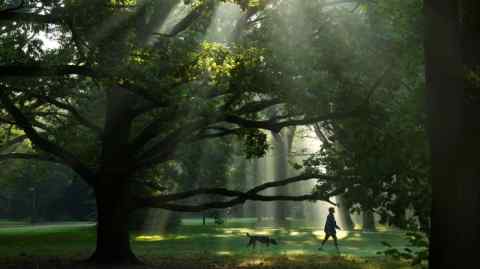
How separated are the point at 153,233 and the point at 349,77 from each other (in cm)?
3044

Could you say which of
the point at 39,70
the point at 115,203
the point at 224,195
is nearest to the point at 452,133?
the point at 39,70

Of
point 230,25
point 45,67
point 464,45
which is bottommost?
point 464,45

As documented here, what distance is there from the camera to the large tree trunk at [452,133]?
27.6 ft

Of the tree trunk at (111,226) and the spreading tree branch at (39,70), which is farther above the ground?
the spreading tree branch at (39,70)

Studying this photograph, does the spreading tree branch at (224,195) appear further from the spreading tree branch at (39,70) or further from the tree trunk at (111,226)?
the spreading tree branch at (39,70)

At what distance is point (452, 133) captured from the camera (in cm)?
853

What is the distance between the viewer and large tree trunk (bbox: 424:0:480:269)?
27.6 feet

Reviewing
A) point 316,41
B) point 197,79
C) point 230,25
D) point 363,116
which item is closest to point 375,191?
point 363,116

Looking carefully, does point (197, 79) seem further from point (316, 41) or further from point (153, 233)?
point (153, 233)

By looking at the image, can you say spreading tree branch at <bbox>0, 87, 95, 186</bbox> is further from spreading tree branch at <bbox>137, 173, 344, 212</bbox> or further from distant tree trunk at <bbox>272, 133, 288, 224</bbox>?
distant tree trunk at <bbox>272, 133, 288, 224</bbox>

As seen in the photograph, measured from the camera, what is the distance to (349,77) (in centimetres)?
1748

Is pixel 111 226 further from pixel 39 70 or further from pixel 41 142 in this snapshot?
pixel 39 70

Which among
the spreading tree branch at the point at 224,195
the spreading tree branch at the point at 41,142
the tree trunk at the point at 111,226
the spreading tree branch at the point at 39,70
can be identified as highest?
the spreading tree branch at the point at 39,70

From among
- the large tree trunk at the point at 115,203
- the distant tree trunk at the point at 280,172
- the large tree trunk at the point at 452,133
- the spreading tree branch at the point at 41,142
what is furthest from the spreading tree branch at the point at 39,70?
the distant tree trunk at the point at 280,172
